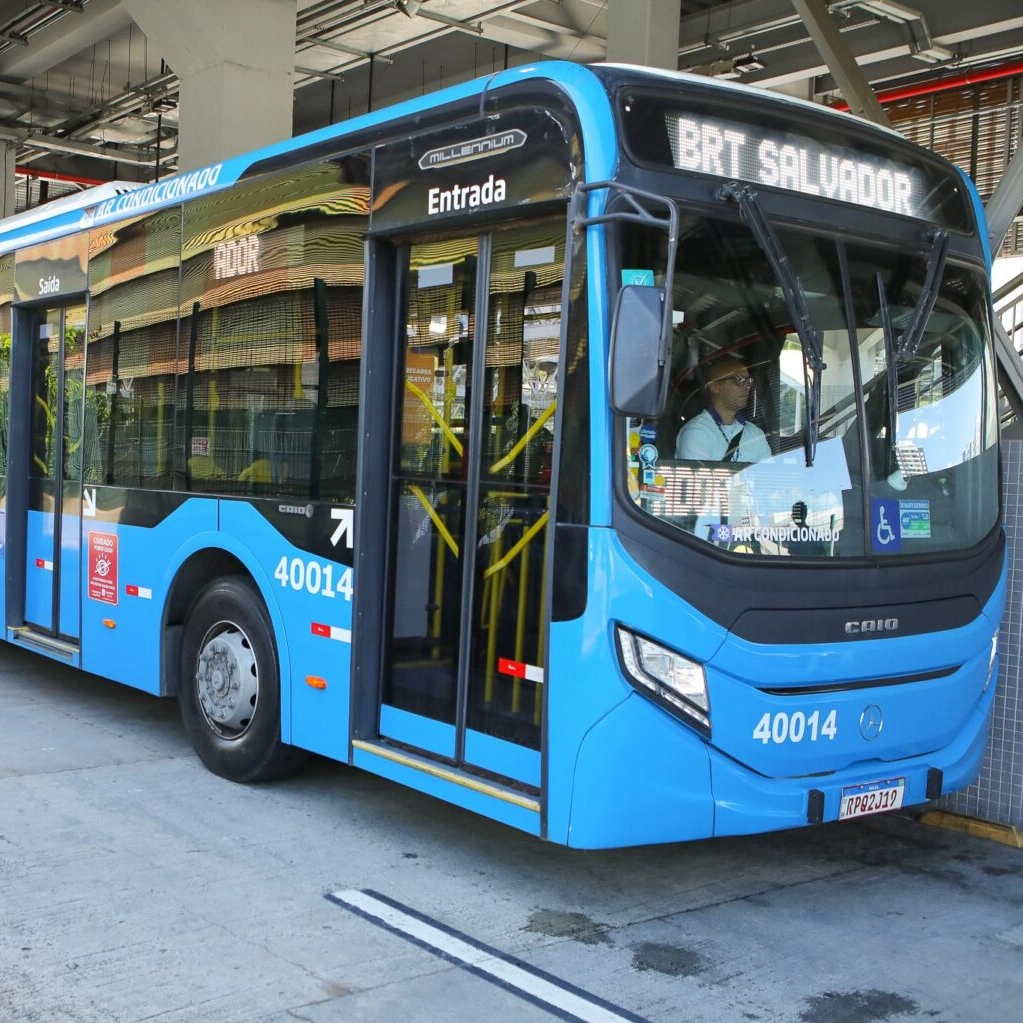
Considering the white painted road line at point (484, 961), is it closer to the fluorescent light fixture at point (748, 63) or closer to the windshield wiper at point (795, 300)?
the windshield wiper at point (795, 300)

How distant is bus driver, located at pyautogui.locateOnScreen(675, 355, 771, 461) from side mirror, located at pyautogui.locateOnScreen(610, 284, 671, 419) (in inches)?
12.8

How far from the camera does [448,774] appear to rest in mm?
4852

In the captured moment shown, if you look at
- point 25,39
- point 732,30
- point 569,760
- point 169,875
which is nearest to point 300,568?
point 169,875

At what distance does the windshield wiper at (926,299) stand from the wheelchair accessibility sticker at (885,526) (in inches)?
21.5

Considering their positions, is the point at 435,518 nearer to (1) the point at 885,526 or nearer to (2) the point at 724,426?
(2) the point at 724,426

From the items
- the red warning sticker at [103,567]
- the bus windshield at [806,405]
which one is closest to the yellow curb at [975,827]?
the bus windshield at [806,405]

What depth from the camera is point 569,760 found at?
14.1 feet

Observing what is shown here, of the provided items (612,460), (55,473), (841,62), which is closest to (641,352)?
(612,460)

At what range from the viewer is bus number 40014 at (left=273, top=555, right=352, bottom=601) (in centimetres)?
542

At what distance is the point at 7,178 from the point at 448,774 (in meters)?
19.6

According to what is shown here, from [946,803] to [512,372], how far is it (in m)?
3.26

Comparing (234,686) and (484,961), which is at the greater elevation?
(234,686)

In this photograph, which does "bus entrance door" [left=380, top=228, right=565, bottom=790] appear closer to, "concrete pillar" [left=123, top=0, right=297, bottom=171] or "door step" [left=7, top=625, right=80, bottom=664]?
"door step" [left=7, top=625, right=80, bottom=664]

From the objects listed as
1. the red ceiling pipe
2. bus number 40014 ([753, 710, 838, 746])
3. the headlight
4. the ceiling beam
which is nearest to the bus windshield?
the headlight
